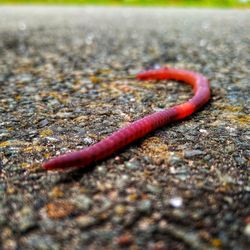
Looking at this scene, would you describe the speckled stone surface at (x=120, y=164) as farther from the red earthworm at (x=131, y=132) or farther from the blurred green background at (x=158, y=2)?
the blurred green background at (x=158, y=2)

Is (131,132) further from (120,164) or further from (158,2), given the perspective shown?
(158,2)

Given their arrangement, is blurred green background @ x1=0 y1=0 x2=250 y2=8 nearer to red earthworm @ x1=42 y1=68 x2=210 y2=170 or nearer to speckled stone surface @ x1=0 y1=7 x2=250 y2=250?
speckled stone surface @ x1=0 y1=7 x2=250 y2=250

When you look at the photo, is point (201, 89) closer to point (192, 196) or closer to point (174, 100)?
point (174, 100)

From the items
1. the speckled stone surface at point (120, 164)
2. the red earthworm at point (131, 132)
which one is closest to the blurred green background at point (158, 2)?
the speckled stone surface at point (120, 164)

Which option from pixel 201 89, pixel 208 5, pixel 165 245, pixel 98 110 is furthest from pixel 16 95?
pixel 208 5

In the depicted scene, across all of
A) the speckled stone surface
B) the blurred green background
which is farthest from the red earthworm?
the blurred green background

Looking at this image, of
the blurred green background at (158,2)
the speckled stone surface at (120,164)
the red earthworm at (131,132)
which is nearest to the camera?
the speckled stone surface at (120,164)
